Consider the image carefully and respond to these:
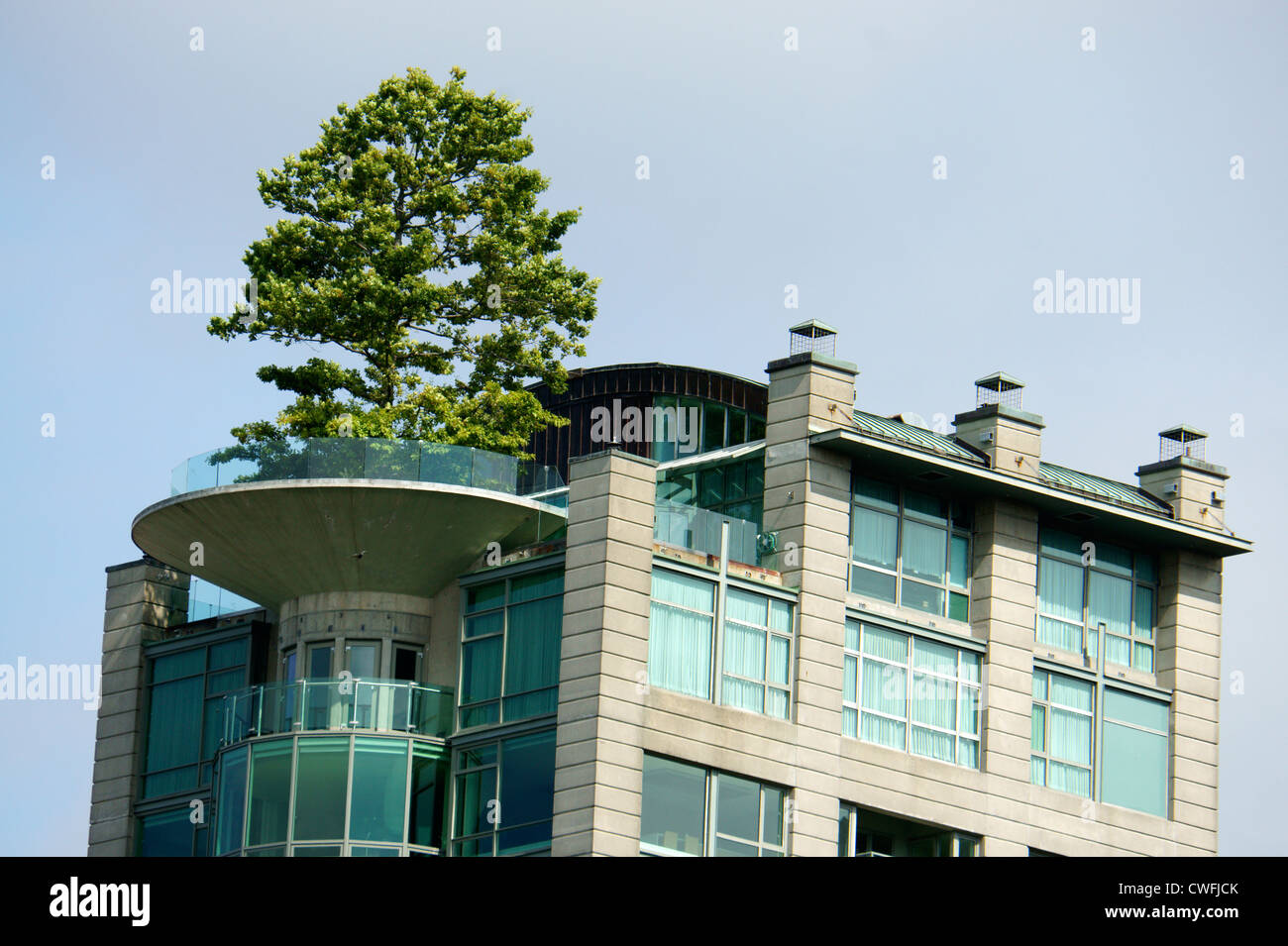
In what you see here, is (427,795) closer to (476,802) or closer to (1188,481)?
(476,802)

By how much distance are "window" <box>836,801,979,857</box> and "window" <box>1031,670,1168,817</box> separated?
2660 mm

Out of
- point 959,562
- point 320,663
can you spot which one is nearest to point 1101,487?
point 959,562

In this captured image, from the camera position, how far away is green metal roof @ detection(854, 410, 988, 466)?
56312mm

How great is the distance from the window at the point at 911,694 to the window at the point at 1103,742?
185 centimetres

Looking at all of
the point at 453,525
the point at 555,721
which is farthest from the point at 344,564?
the point at 555,721

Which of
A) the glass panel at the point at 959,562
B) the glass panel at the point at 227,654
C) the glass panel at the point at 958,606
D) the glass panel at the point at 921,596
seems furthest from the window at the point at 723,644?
the glass panel at the point at 227,654

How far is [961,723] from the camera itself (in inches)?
2231

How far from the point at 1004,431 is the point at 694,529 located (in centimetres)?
836

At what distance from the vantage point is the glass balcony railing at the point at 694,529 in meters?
53.7

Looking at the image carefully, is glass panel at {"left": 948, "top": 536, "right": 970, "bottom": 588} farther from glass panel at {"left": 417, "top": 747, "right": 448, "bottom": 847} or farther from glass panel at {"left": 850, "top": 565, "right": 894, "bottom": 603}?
glass panel at {"left": 417, "top": 747, "right": 448, "bottom": 847}

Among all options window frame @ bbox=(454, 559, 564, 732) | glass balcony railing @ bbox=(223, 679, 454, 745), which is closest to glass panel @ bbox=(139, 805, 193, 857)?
glass balcony railing @ bbox=(223, 679, 454, 745)

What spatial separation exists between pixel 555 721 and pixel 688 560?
435 centimetres
